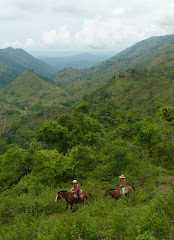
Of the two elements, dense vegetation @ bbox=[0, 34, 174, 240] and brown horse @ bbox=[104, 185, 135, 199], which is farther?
brown horse @ bbox=[104, 185, 135, 199]

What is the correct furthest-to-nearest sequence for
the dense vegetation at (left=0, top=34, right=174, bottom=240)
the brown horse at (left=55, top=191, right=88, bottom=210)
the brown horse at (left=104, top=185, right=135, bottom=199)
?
the brown horse at (left=104, top=185, right=135, bottom=199) < the brown horse at (left=55, top=191, right=88, bottom=210) < the dense vegetation at (left=0, top=34, right=174, bottom=240)

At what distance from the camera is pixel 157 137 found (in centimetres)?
1922

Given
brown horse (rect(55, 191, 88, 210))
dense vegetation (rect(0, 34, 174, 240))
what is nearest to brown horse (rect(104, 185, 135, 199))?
dense vegetation (rect(0, 34, 174, 240))

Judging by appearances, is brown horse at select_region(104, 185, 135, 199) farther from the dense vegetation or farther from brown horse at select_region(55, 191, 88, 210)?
brown horse at select_region(55, 191, 88, 210)

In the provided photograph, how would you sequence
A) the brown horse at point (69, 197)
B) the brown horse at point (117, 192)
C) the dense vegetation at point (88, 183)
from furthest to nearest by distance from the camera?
the brown horse at point (117, 192), the brown horse at point (69, 197), the dense vegetation at point (88, 183)

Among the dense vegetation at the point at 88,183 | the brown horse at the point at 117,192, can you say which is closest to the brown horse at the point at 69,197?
the dense vegetation at the point at 88,183

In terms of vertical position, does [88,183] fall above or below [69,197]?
below

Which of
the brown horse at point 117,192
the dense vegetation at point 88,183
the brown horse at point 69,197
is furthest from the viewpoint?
the brown horse at point 117,192

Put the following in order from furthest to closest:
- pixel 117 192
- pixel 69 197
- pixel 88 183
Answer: pixel 88 183, pixel 117 192, pixel 69 197

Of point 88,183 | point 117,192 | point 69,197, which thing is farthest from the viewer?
point 88,183

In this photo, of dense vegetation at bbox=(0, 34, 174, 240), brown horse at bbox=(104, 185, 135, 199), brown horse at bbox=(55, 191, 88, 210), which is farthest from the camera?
brown horse at bbox=(104, 185, 135, 199)

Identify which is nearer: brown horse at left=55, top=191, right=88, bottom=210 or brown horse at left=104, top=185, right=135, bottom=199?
brown horse at left=55, top=191, right=88, bottom=210

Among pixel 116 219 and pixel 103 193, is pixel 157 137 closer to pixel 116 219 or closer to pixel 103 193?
pixel 103 193

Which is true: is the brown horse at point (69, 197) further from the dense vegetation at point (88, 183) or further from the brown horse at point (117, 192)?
the brown horse at point (117, 192)
